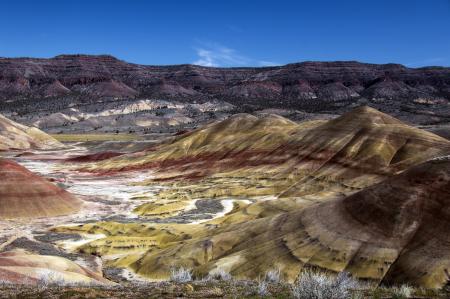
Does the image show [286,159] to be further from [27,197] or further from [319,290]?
[319,290]

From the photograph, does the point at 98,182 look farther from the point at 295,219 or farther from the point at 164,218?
the point at 295,219

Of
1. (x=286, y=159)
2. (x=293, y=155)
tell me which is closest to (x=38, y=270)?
(x=286, y=159)

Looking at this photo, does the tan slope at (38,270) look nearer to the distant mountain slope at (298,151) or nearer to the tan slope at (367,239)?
the tan slope at (367,239)

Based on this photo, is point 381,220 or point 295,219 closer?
point 381,220

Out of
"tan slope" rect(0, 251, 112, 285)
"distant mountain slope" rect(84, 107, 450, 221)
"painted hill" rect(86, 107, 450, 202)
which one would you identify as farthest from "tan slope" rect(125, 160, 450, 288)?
"painted hill" rect(86, 107, 450, 202)

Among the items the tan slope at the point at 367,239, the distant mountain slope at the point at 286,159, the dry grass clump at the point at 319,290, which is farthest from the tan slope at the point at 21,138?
the dry grass clump at the point at 319,290

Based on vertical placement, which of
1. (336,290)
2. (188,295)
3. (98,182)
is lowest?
(98,182)

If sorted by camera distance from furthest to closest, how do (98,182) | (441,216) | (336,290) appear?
(98,182)
(441,216)
(336,290)

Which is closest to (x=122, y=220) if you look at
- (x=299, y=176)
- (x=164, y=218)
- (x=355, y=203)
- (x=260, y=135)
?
(x=164, y=218)
